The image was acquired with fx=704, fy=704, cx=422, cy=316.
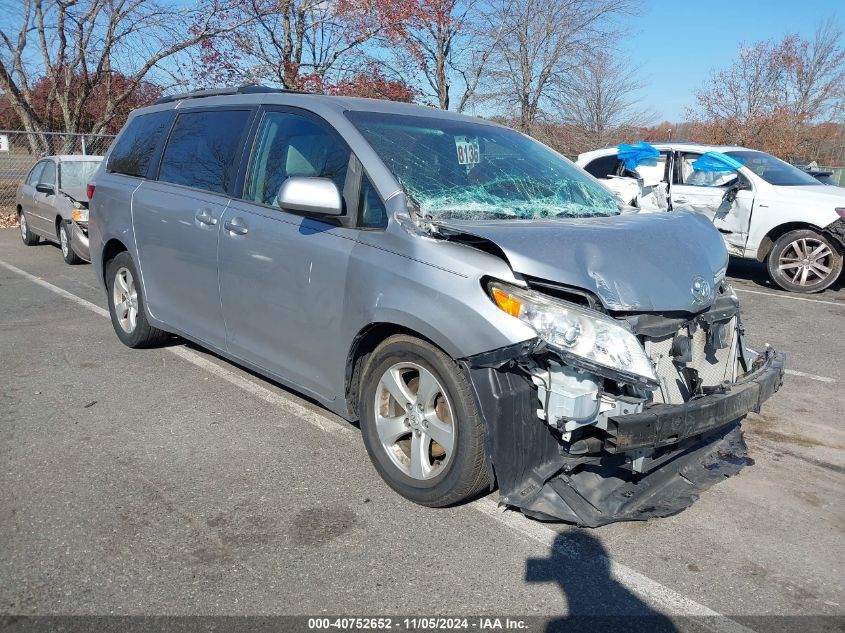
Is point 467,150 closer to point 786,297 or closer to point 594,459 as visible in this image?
point 594,459

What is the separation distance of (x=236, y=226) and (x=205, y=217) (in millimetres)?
372

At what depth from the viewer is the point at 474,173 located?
3838 millimetres

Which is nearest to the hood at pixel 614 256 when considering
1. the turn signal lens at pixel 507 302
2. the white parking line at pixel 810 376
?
the turn signal lens at pixel 507 302

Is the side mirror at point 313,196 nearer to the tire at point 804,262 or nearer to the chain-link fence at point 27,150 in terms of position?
the tire at point 804,262

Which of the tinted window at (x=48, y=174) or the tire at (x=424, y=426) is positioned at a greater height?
the tinted window at (x=48, y=174)

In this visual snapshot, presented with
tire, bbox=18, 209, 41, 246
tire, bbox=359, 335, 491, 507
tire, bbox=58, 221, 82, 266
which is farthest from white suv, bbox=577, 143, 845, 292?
tire, bbox=18, 209, 41, 246

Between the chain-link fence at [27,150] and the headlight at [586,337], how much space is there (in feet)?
52.8

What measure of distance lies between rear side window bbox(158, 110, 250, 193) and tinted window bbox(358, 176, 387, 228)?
1.16m

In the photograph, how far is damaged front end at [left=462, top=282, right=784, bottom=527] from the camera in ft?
9.09

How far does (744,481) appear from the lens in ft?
12.1

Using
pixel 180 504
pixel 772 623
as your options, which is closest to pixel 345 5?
pixel 180 504

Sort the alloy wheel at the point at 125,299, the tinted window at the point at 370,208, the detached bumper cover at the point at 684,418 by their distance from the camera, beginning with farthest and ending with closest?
1. the alloy wheel at the point at 125,299
2. the tinted window at the point at 370,208
3. the detached bumper cover at the point at 684,418

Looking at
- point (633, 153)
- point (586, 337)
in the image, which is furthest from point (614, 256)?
point (633, 153)

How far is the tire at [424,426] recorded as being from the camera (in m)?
3.00
